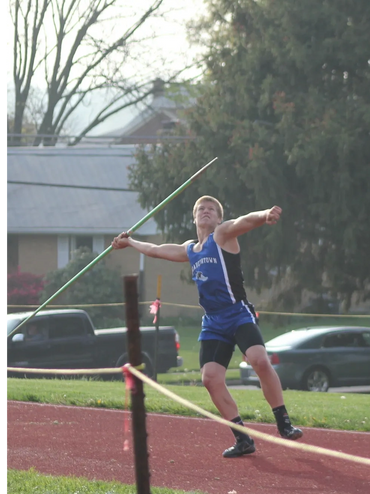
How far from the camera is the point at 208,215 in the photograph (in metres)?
6.88

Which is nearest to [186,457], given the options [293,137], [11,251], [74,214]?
[293,137]

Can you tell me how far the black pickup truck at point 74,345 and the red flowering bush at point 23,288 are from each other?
14061 mm

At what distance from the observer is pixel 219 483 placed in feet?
19.8

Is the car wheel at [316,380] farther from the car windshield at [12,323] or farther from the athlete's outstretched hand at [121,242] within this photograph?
the athlete's outstretched hand at [121,242]

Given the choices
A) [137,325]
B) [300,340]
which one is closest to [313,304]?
[300,340]

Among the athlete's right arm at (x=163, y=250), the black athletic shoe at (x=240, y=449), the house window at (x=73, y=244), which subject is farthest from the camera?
the house window at (x=73, y=244)

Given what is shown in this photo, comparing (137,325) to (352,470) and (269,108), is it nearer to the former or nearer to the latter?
(352,470)

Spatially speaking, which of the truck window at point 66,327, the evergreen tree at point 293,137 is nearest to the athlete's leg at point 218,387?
the truck window at point 66,327

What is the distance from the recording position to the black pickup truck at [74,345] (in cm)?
1677

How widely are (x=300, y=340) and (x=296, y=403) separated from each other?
5.46 meters

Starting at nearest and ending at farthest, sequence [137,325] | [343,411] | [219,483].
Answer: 1. [137,325]
2. [219,483]
3. [343,411]

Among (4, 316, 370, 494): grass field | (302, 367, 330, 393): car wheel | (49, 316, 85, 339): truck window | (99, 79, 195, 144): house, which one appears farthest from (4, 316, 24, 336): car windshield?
(99, 79, 195, 144): house

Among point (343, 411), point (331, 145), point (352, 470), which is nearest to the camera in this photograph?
point (352, 470)

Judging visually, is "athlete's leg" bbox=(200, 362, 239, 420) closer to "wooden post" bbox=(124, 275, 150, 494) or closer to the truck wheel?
"wooden post" bbox=(124, 275, 150, 494)
